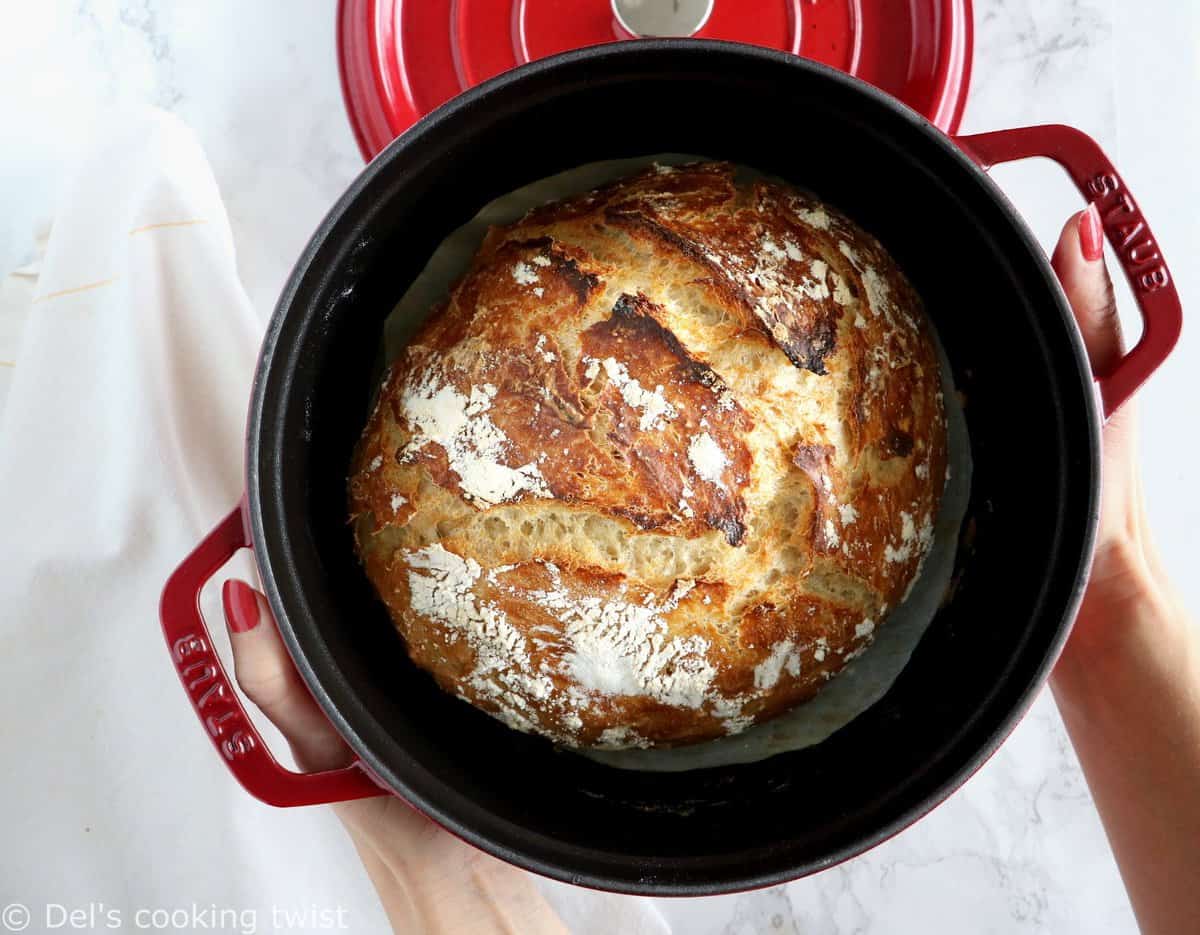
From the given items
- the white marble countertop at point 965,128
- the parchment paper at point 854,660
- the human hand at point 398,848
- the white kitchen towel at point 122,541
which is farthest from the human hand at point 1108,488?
the white kitchen towel at point 122,541

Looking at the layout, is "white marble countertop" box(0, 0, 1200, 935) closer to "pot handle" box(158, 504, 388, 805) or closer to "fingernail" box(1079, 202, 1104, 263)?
"fingernail" box(1079, 202, 1104, 263)

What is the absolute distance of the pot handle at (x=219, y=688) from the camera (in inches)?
31.0

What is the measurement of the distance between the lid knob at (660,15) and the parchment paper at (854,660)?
0.72ft

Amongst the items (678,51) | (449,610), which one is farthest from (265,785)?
(678,51)

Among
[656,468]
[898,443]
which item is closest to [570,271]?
[656,468]

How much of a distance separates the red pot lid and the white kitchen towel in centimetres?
27

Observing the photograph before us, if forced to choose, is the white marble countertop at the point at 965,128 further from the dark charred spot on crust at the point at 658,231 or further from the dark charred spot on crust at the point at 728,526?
the dark charred spot on crust at the point at 728,526

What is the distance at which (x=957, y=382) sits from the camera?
962mm

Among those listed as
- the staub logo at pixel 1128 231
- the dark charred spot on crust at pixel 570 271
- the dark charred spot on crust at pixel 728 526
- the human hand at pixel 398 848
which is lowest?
the human hand at pixel 398 848

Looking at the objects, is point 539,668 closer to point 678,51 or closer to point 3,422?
point 678,51

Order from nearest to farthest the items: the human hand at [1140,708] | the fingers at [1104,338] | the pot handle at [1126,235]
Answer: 1. the pot handle at [1126,235]
2. the fingers at [1104,338]
3. the human hand at [1140,708]

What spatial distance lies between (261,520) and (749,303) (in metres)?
0.44

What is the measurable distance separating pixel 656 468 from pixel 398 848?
0.56 meters

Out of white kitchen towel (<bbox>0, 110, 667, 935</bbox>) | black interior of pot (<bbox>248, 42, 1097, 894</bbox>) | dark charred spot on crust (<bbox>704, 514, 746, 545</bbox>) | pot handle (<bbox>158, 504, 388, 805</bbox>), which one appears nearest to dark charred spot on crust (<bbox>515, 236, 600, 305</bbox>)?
black interior of pot (<bbox>248, 42, 1097, 894</bbox>)
